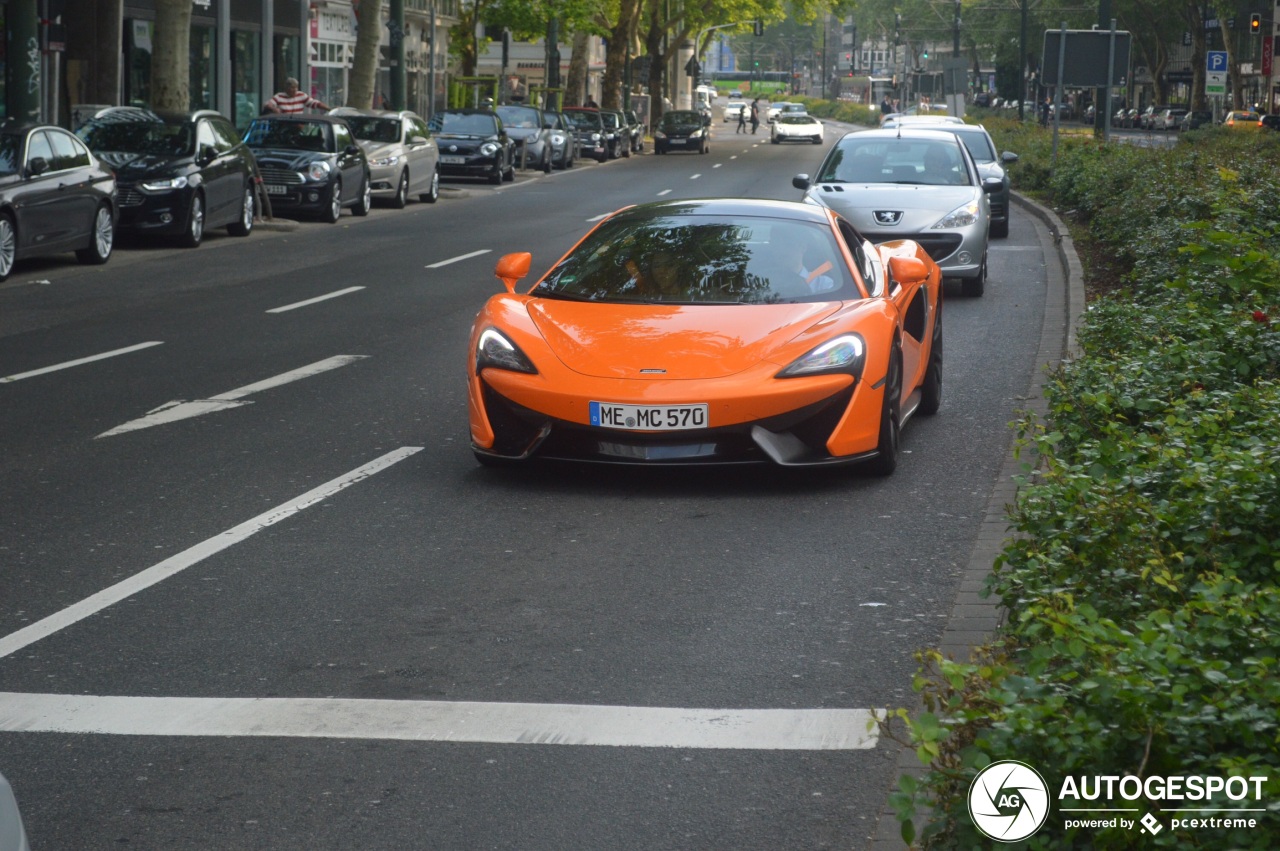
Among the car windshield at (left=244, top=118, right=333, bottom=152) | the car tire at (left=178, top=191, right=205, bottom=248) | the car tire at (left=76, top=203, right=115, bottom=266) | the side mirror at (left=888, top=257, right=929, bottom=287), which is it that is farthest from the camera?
the car windshield at (left=244, top=118, right=333, bottom=152)

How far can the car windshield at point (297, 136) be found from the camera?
2870 cm

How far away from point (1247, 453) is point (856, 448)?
295 centimetres

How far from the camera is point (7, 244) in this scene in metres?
18.0

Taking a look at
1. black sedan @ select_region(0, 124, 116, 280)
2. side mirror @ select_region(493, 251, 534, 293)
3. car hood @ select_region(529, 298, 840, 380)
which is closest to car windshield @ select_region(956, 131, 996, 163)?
black sedan @ select_region(0, 124, 116, 280)

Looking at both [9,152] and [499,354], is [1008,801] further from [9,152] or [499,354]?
[9,152]

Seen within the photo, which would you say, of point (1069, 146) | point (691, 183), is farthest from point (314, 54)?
point (1069, 146)

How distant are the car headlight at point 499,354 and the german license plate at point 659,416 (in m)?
0.52

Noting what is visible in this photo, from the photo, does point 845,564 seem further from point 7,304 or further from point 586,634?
point 7,304

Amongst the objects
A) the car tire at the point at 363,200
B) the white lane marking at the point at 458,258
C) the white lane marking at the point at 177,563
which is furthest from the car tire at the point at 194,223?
the white lane marking at the point at 177,563

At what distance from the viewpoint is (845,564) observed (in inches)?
276

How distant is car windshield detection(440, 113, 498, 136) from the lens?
137 feet

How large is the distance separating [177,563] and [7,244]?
1225 centimetres

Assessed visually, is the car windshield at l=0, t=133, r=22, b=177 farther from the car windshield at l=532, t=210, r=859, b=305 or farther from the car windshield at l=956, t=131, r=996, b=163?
the car windshield at l=956, t=131, r=996, b=163

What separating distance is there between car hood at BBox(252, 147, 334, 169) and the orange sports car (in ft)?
62.6
